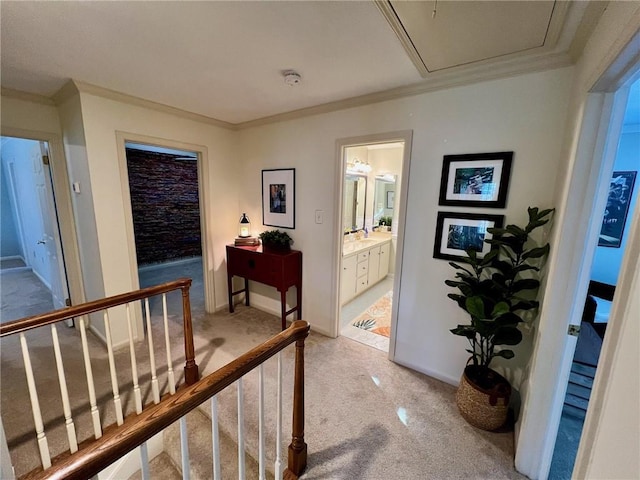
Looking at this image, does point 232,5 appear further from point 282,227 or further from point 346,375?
point 346,375

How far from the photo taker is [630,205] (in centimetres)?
254

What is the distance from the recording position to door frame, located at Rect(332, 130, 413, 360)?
2.17 meters

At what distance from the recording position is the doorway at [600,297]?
1702 millimetres

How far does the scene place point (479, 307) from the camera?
1.61 meters

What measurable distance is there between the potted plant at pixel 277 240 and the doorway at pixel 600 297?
8.30ft

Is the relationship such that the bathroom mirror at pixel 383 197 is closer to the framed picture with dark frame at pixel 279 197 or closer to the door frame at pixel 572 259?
the framed picture with dark frame at pixel 279 197

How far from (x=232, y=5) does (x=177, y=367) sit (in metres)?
2.57

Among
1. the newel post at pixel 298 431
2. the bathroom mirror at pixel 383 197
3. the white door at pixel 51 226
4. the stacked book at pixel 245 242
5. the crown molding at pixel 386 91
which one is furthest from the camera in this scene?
the bathroom mirror at pixel 383 197

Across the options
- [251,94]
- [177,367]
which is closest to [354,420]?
[177,367]

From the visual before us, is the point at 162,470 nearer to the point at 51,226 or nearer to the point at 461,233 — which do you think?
the point at 461,233

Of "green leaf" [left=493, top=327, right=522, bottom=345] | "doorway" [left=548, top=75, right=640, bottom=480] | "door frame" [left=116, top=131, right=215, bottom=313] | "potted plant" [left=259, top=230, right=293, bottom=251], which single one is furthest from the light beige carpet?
"potted plant" [left=259, top=230, right=293, bottom=251]

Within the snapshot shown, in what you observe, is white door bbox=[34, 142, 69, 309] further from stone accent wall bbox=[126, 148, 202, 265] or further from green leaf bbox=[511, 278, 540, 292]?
green leaf bbox=[511, 278, 540, 292]

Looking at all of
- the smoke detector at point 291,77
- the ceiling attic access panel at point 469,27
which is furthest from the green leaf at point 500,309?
the smoke detector at point 291,77

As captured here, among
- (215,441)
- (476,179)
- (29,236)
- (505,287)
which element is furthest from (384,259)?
(29,236)
